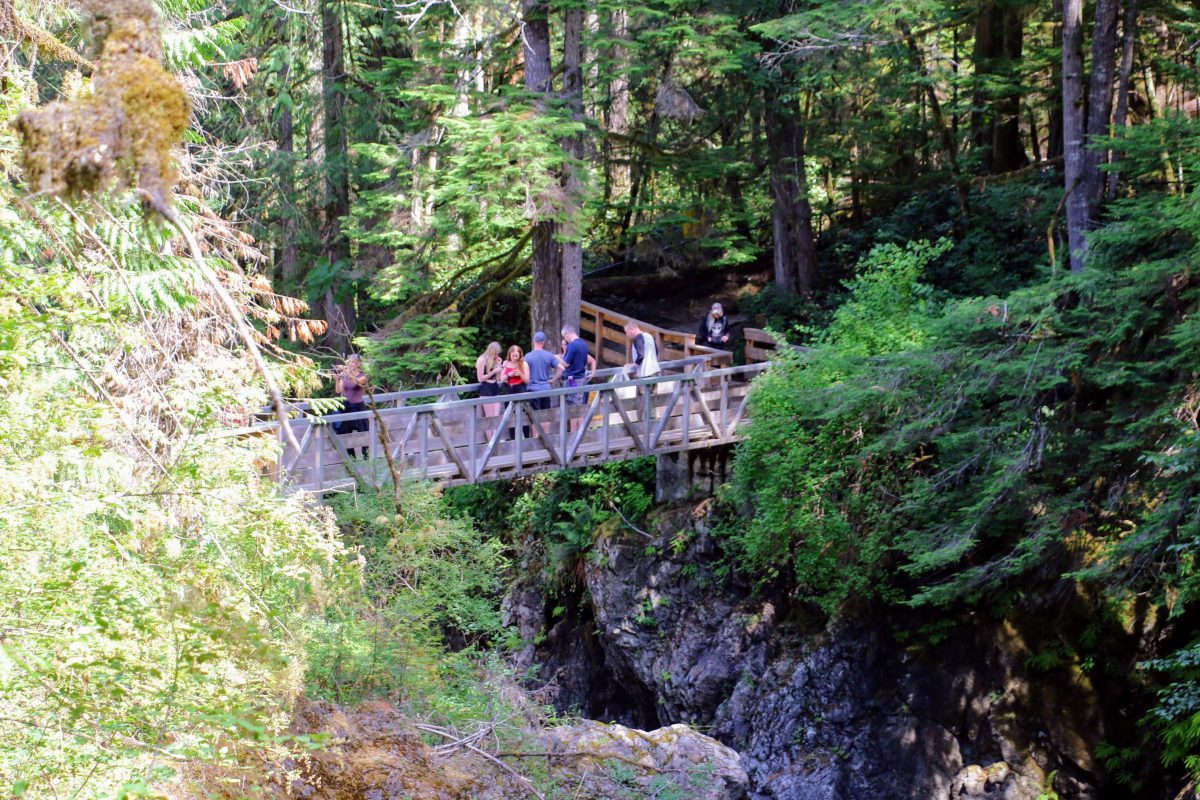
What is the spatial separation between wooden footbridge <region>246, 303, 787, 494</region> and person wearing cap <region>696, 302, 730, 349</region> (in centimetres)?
77

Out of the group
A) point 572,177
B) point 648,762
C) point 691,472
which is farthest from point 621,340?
point 648,762

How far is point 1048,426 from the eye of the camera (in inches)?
420

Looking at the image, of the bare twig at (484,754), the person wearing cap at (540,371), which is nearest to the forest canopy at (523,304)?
the bare twig at (484,754)

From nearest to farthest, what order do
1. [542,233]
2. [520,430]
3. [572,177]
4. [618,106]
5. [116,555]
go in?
1. [116,555]
2. [520,430]
3. [572,177]
4. [542,233]
5. [618,106]

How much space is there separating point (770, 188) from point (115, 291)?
48.4ft

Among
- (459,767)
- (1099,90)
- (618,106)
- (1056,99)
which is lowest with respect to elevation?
(459,767)

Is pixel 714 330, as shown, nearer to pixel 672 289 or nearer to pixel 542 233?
pixel 542 233

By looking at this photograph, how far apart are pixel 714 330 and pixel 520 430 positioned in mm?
5175

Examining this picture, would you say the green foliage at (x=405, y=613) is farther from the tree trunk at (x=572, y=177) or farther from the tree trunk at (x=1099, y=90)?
the tree trunk at (x=1099, y=90)

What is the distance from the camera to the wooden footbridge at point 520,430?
11.0 m

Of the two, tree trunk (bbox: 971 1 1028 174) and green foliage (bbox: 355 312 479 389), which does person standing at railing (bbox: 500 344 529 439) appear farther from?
tree trunk (bbox: 971 1 1028 174)

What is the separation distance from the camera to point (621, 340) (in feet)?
61.9

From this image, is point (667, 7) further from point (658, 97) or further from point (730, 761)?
point (730, 761)

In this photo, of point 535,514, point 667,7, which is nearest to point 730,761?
point 535,514
